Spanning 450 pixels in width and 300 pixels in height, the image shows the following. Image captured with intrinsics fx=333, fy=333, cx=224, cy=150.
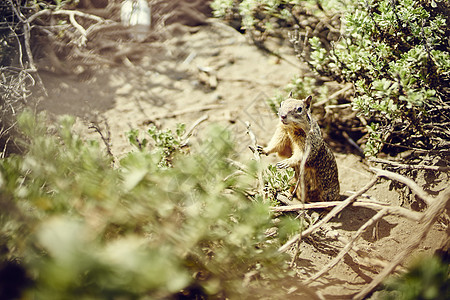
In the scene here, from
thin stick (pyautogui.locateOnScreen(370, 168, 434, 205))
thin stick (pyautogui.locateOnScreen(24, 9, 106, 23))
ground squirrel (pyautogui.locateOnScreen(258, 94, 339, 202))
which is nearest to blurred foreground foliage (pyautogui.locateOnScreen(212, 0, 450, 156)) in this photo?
ground squirrel (pyautogui.locateOnScreen(258, 94, 339, 202))

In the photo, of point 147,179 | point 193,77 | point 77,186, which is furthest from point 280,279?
point 193,77

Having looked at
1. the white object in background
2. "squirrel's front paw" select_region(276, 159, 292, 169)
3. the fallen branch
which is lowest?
the fallen branch

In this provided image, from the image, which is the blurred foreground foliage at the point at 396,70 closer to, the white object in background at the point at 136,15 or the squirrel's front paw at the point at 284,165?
the squirrel's front paw at the point at 284,165

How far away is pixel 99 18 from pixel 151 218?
3.63 m

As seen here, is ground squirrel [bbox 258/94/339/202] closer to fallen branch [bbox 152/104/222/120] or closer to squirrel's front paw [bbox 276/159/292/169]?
squirrel's front paw [bbox 276/159/292/169]

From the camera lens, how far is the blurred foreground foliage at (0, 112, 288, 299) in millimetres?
979

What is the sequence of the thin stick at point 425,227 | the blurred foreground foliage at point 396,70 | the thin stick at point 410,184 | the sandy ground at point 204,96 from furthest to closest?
the sandy ground at point 204,96
the blurred foreground foliage at point 396,70
the thin stick at point 410,184
the thin stick at point 425,227

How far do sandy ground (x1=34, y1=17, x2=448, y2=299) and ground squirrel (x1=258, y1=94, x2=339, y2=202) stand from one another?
0.29 metres

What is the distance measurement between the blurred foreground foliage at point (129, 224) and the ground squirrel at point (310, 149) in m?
1.10

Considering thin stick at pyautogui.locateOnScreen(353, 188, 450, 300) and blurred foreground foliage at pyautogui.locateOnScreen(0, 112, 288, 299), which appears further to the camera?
thin stick at pyautogui.locateOnScreen(353, 188, 450, 300)

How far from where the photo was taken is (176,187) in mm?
1495

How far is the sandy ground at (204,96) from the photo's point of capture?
288cm

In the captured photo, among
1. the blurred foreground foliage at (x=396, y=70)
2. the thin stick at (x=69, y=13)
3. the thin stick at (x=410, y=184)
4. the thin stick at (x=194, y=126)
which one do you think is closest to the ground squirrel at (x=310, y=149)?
the blurred foreground foliage at (x=396, y=70)

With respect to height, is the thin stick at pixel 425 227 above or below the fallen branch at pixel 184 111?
above
